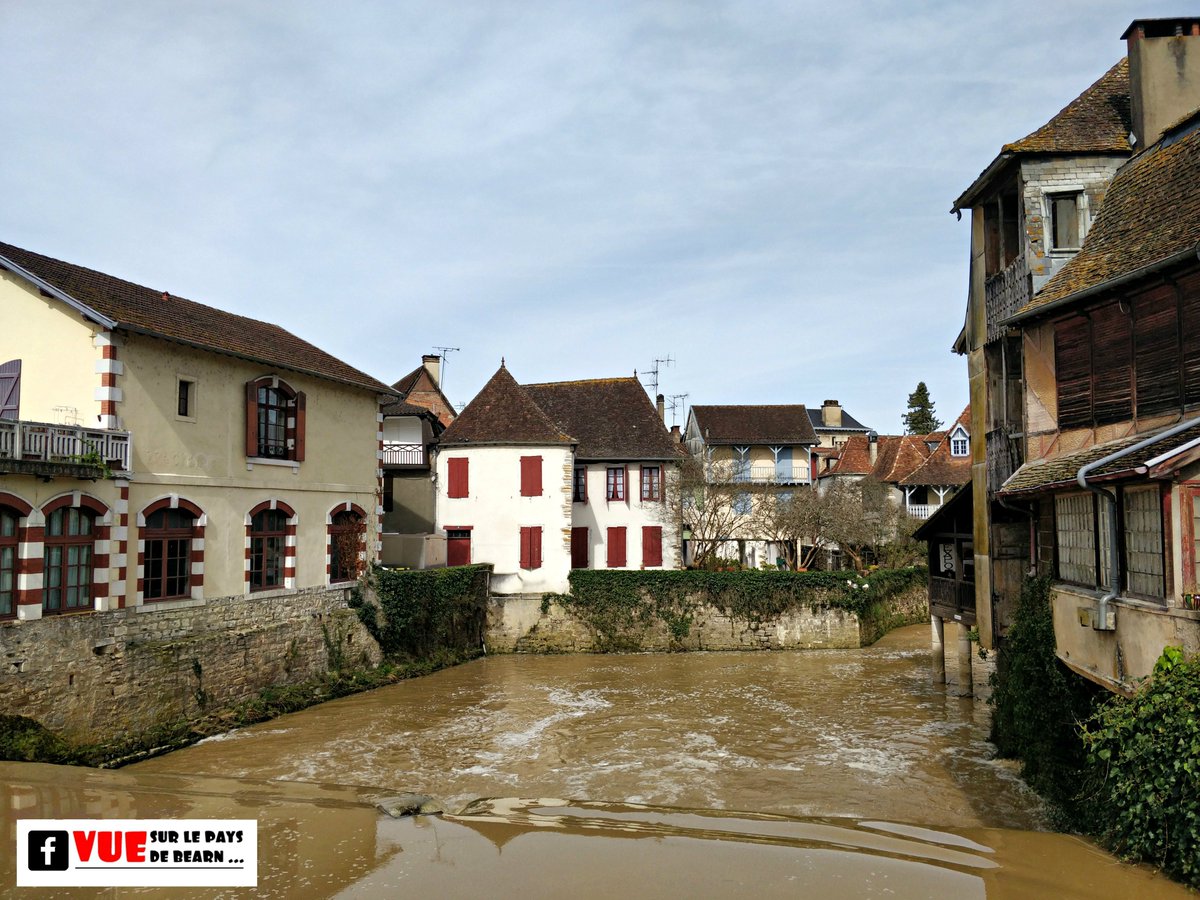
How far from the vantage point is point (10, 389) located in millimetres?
15500

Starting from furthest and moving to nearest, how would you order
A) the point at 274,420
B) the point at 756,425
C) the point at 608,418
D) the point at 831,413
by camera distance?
the point at 831,413 → the point at 756,425 → the point at 608,418 → the point at 274,420

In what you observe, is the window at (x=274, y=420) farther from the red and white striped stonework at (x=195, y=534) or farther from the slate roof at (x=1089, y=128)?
the slate roof at (x=1089, y=128)

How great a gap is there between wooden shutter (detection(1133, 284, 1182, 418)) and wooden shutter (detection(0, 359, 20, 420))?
1795cm

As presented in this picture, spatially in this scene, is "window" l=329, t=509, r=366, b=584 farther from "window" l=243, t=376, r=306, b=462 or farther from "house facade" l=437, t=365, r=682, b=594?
"house facade" l=437, t=365, r=682, b=594

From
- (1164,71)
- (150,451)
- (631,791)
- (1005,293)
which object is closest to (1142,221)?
(1005,293)

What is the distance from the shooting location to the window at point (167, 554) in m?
15.7

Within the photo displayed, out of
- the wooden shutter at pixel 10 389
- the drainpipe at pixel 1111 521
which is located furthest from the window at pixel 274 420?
the drainpipe at pixel 1111 521

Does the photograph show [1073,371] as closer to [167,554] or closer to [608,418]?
[167,554]

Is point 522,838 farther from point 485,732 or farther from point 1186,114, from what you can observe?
point 1186,114

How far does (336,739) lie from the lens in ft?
51.6

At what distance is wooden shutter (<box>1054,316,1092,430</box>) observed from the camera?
11.2m

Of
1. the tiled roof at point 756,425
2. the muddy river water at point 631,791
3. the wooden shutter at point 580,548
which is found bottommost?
the muddy river water at point 631,791

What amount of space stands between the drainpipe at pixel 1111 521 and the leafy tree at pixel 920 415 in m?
61.5

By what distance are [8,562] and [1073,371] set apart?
1594 centimetres
